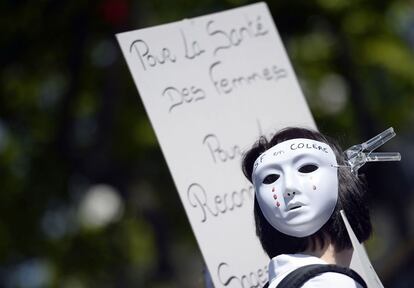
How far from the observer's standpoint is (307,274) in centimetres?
258

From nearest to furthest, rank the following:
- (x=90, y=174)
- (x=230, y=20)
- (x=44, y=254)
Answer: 1. (x=230, y=20)
2. (x=90, y=174)
3. (x=44, y=254)

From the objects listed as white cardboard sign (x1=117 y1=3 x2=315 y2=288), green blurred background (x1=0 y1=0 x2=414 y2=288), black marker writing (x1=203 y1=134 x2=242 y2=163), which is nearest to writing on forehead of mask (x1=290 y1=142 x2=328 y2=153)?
white cardboard sign (x1=117 y1=3 x2=315 y2=288)

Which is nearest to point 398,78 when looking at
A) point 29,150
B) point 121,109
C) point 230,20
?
point 121,109

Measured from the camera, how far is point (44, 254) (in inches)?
389

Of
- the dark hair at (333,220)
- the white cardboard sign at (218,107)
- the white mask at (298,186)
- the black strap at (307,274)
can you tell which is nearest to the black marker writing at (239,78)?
the white cardboard sign at (218,107)

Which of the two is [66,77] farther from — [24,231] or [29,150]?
[24,231]

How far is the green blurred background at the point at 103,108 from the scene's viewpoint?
8273 mm

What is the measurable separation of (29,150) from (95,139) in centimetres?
65

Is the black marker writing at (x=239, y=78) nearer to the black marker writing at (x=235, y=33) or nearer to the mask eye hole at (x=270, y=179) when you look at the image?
the black marker writing at (x=235, y=33)

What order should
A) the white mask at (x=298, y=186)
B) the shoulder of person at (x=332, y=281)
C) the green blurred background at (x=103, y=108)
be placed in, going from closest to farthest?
1. the shoulder of person at (x=332, y=281)
2. the white mask at (x=298, y=186)
3. the green blurred background at (x=103, y=108)

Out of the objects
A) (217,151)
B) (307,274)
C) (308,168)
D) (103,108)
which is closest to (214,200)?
(217,151)

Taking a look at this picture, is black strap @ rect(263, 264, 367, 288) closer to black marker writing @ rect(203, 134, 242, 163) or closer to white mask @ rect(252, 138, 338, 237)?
white mask @ rect(252, 138, 338, 237)

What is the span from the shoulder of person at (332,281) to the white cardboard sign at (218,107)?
0.71 metres

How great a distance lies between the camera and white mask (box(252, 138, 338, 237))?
2.68m
